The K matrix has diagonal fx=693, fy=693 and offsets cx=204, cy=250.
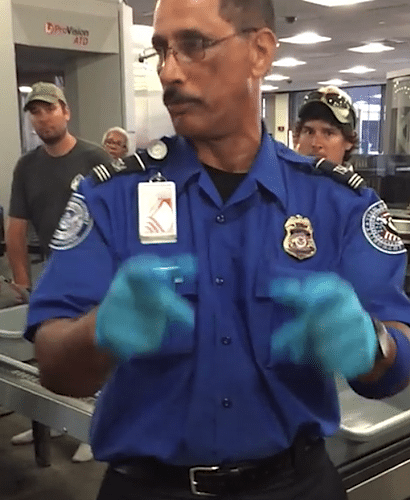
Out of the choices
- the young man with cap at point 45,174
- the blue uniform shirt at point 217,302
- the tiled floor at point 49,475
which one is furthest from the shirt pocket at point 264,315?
the young man with cap at point 45,174

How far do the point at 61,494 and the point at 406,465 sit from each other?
5.09 ft

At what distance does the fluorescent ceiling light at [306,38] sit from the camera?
8.77 metres

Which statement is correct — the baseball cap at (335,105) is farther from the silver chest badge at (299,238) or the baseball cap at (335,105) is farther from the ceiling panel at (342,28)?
the ceiling panel at (342,28)

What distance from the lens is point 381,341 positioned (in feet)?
2.62

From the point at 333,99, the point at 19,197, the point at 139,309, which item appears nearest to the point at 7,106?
the point at 19,197

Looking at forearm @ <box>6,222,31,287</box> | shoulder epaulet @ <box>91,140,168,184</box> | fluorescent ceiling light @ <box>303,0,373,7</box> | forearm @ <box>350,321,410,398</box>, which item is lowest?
forearm @ <box>6,222,31,287</box>

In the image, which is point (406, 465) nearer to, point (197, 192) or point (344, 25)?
point (197, 192)

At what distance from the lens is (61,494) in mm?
2768

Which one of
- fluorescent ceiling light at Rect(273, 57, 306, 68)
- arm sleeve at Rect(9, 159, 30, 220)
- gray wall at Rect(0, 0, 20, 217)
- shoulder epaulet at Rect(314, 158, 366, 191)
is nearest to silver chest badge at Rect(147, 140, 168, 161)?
shoulder epaulet at Rect(314, 158, 366, 191)

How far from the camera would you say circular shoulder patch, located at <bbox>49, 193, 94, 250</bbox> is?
908mm

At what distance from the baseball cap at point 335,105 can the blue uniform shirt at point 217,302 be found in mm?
1295

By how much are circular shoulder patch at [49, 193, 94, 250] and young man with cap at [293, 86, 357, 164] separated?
1.35m

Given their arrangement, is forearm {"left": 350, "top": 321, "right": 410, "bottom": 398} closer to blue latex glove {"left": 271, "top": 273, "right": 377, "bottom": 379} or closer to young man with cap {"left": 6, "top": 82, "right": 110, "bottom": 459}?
blue latex glove {"left": 271, "top": 273, "right": 377, "bottom": 379}

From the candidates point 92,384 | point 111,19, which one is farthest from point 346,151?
point 111,19
